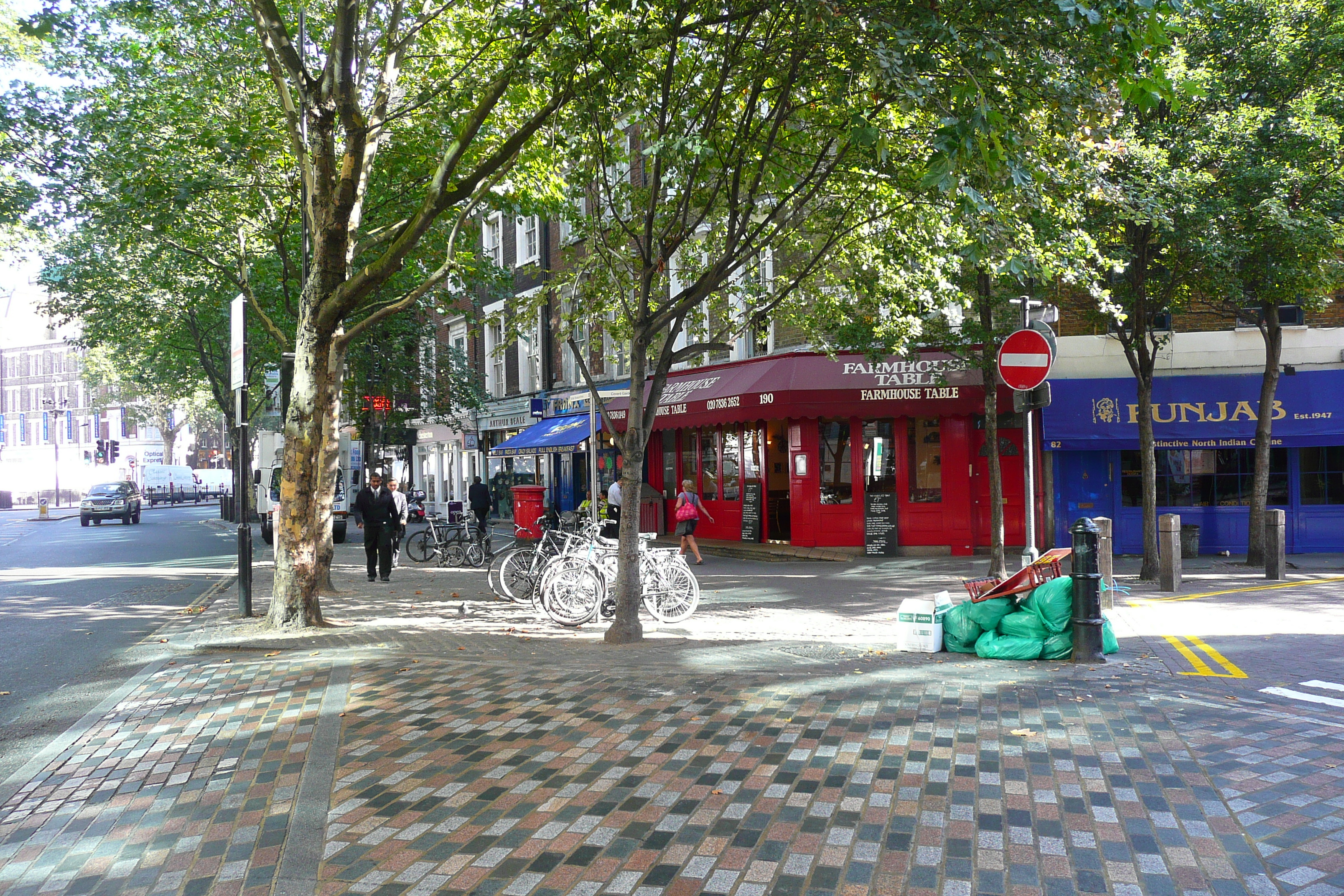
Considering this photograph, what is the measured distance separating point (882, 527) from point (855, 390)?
260cm

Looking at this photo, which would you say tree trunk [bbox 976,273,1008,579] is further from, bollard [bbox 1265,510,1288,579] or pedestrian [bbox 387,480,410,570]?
pedestrian [bbox 387,480,410,570]

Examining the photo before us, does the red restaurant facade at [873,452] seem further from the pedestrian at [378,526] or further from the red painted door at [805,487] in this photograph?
the pedestrian at [378,526]

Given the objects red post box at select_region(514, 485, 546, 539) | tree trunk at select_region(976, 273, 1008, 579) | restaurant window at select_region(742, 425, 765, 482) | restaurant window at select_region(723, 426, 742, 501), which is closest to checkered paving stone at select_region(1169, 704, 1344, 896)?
tree trunk at select_region(976, 273, 1008, 579)

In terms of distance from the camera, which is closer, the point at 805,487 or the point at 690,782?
the point at 690,782

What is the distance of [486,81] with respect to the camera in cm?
1225

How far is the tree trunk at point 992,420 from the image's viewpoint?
14.2 metres

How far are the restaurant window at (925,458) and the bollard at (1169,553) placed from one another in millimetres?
6158

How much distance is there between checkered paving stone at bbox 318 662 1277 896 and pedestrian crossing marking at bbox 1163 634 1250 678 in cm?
140

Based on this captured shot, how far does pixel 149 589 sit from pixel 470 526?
18.5 feet

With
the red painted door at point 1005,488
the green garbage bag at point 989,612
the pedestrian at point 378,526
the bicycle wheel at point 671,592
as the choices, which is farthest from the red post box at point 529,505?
the green garbage bag at point 989,612

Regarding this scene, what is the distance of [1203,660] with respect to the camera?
7793 mm

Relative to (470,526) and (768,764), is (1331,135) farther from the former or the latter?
(470,526)

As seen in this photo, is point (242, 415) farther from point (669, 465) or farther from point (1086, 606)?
point (669, 465)

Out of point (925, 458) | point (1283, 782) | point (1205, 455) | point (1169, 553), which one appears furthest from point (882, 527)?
point (1283, 782)
